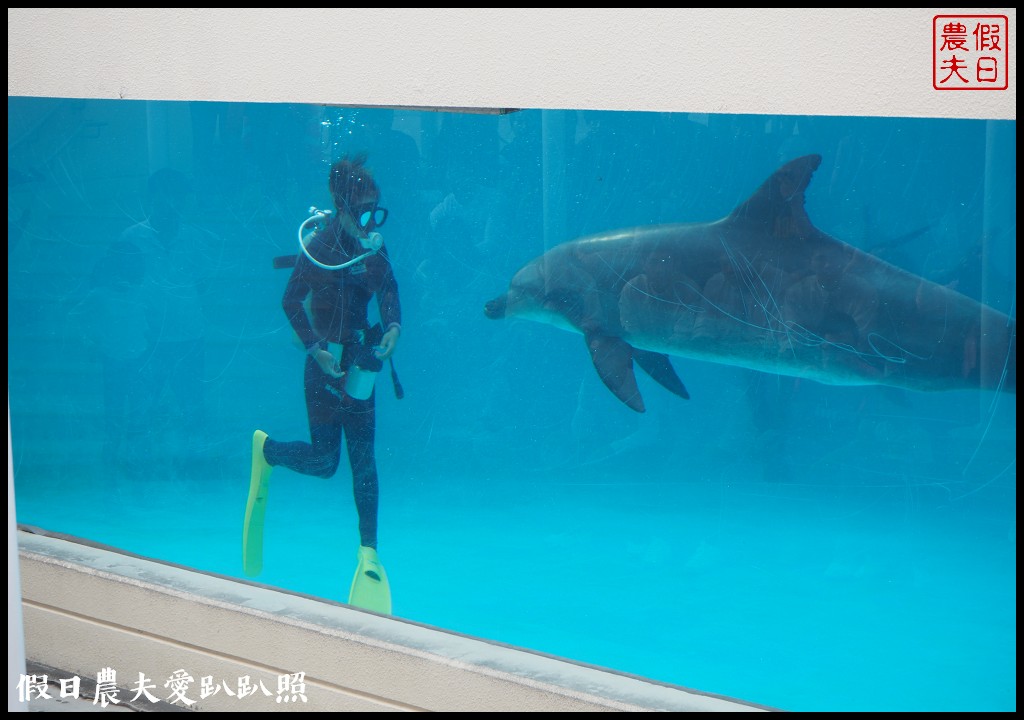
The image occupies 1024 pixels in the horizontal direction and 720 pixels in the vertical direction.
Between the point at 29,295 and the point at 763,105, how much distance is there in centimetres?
362

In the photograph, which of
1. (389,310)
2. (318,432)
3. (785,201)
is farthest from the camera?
(318,432)

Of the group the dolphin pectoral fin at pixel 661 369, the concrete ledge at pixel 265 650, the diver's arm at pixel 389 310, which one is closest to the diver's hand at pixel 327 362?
the diver's arm at pixel 389 310

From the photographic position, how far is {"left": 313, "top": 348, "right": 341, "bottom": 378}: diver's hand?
407 cm

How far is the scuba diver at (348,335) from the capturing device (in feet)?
12.8

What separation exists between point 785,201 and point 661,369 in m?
0.69

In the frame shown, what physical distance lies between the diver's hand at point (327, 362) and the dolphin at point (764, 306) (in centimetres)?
83

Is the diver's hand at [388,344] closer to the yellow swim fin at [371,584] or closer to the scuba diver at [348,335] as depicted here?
the scuba diver at [348,335]

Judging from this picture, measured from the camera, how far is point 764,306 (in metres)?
3.19

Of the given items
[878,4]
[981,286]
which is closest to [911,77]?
[878,4]

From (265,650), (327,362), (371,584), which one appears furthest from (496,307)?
(265,650)

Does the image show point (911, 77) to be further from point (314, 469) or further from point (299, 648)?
point (299, 648)

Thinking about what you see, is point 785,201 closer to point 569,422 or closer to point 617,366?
point 617,366

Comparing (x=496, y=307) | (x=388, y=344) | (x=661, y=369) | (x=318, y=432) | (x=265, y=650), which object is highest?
(x=496, y=307)

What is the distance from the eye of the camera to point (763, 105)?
124 inches
